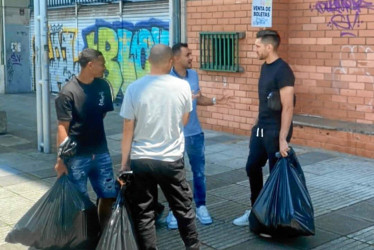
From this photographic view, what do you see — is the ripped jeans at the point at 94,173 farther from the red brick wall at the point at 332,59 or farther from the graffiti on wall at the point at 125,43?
the graffiti on wall at the point at 125,43

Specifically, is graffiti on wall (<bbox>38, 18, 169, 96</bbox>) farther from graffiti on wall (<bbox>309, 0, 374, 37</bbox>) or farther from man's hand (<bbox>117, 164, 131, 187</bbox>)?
man's hand (<bbox>117, 164, 131, 187</bbox>)

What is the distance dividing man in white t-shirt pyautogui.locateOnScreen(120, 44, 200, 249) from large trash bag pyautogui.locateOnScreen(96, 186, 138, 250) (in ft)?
0.38

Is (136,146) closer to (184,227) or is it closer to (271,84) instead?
(184,227)

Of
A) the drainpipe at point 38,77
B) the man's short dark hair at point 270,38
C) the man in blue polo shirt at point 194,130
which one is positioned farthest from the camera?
the drainpipe at point 38,77

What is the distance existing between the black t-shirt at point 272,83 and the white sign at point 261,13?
330cm

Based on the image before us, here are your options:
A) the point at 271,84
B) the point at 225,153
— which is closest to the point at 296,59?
the point at 225,153

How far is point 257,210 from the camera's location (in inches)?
204

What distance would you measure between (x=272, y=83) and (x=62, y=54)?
45.1ft

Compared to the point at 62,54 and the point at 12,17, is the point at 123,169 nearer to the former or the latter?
the point at 62,54

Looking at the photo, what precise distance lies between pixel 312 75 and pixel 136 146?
19.8 feet

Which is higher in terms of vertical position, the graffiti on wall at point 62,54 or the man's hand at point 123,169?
the graffiti on wall at point 62,54

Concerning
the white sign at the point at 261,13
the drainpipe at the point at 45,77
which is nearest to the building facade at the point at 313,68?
the white sign at the point at 261,13

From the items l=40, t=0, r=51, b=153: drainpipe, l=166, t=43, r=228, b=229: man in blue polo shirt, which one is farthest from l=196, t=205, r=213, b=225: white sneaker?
l=40, t=0, r=51, b=153: drainpipe

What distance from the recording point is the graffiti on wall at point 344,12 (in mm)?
8992
